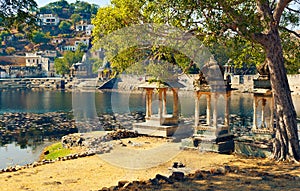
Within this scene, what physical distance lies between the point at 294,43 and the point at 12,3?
893 centimetres

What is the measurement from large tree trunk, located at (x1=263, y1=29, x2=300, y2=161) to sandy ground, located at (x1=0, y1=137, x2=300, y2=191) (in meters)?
0.60

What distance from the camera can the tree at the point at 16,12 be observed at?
8.16 m

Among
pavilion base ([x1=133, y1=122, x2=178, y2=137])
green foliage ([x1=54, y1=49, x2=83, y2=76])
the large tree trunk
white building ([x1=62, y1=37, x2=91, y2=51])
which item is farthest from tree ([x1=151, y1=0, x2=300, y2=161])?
white building ([x1=62, y1=37, x2=91, y2=51])

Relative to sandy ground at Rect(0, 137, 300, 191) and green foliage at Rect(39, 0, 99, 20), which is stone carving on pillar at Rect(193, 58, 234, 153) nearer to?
sandy ground at Rect(0, 137, 300, 191)

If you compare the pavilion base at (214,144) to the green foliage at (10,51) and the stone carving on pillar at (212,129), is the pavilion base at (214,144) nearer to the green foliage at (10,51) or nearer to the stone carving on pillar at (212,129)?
the stone carving on pillar at (212,129)

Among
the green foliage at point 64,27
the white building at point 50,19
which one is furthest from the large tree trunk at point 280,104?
the white building at point 50,19

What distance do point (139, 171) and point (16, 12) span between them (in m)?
4.81

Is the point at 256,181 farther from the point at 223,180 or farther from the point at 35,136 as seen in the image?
the point at 35,136

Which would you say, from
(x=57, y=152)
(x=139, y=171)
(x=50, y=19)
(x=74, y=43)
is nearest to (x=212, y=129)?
(x=139, y=171)

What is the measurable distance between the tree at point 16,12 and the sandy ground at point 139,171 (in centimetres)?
351

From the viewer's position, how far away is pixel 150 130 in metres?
16.6

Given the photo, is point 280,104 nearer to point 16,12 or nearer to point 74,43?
point 16,12

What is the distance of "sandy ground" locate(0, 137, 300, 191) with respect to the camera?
27.5 feet

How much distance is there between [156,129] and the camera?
16438 millimetres
